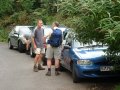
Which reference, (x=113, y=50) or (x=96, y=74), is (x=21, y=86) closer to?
(x=96, y=74)

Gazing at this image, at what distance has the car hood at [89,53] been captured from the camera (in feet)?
41.6

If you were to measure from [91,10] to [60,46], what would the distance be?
5152 millimetres

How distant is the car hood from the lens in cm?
1267

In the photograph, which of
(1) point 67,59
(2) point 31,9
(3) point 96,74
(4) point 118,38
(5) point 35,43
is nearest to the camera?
(4) point 118,38

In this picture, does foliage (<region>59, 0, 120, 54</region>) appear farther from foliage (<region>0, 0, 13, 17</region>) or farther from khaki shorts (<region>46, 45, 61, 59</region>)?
foliage (<region>0, 0, 13, 17</region>)

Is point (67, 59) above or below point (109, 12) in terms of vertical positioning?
below

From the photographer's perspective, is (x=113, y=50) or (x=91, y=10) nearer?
(x=91, y=10)

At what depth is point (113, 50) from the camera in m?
10.9

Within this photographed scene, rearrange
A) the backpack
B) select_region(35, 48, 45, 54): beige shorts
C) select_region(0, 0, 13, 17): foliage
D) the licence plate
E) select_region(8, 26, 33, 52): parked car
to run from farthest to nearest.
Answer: select_region(0, 0, 13, 17): foliage → select_region(8, 26, 33, 52): parked car → select_region(35, 48, 45, 54): beige shorts → the backpack → the licence plate

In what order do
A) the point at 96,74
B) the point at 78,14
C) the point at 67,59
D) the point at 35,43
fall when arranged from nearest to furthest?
the point at 78,14
the point at 96,74
the point at 67,59
the point at 35,43

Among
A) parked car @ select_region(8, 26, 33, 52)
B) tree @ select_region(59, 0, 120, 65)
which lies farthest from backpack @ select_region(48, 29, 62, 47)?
parked car @ select_region(8, 26, 33, 52)

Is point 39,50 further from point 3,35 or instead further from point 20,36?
point 3,35

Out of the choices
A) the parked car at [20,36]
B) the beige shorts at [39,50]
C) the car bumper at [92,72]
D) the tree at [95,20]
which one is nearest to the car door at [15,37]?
the parked car at [20,36]

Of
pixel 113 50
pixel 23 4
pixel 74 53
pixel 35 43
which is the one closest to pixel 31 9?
pixel 23 4
